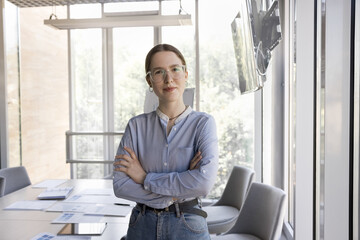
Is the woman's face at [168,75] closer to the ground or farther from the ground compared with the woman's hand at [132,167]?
farther from the ground

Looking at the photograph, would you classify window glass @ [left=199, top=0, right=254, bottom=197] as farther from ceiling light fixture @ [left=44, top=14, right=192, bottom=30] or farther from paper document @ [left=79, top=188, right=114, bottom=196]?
paper document @ [left=79, top=188, right=114, bottom=196]

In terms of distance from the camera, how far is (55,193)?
3.18m

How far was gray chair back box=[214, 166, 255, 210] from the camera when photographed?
11.4ft

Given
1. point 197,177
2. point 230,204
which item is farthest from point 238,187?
point 197,177

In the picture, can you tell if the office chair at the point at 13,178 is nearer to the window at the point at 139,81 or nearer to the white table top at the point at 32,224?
the white table top at the point at 32,224

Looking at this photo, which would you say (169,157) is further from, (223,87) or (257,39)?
(223,87)

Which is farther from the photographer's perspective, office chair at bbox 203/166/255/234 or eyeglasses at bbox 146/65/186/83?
office chair at bbox 203/166/255/234

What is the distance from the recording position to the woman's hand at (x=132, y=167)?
1660 millimetres

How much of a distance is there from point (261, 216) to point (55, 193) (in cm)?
187

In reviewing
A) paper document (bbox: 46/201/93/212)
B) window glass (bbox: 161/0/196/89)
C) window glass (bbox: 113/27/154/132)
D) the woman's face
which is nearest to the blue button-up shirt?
the woman's face

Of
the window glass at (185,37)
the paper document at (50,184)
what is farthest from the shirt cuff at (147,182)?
the window glass at (185,37)

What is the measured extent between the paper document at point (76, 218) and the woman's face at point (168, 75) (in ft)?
3.88

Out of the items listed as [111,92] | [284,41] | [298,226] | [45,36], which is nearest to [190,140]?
[298,226]

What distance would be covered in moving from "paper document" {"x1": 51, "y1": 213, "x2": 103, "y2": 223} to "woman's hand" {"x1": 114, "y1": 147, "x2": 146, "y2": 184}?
0.85 meters
